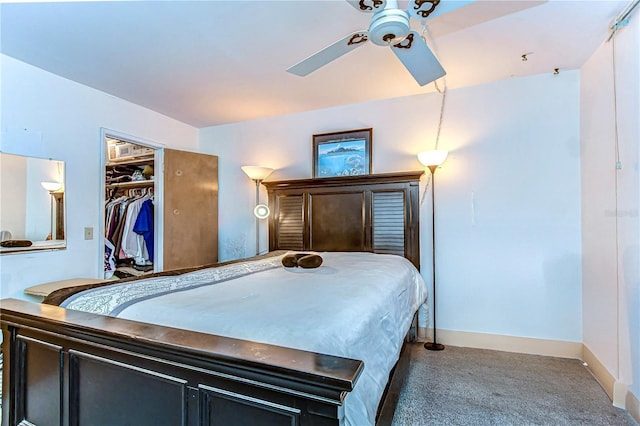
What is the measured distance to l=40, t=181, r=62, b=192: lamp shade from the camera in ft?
8.70

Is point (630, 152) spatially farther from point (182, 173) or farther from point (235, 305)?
point (182, 173)

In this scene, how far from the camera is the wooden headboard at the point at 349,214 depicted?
3.10 meters

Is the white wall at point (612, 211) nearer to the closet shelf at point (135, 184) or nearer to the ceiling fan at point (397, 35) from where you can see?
the ceiling fan at point (397, 35)

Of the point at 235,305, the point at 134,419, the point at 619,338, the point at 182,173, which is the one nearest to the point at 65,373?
the point at 134,419

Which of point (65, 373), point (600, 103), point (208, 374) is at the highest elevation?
point (600, 103)

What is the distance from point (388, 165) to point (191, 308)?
8.55 ft

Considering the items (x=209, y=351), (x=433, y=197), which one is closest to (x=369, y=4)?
(x=209, y=351)

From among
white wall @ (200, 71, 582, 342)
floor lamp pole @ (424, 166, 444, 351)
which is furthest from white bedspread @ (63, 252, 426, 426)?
white wall @ (200, 71, 582, 342)

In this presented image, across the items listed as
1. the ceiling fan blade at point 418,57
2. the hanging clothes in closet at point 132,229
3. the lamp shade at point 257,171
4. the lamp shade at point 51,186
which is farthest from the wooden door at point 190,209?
the ceiling fan blade at point 418,57

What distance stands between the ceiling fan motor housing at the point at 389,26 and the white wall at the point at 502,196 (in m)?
1.85

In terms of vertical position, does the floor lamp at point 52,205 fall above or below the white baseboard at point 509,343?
above

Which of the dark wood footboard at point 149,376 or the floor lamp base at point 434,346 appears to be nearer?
the dark wood footboard at point 149,376

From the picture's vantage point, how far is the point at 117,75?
2703 mm

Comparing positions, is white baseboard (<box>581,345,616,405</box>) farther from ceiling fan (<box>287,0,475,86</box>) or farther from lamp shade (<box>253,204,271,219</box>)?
lamp shade (<box>253,204,271,219</box>)
